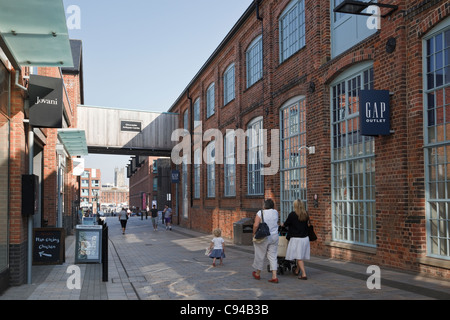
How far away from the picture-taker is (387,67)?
1023cm

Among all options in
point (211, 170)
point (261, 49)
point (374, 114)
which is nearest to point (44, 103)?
point (374, 114)

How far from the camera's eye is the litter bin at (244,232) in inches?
659

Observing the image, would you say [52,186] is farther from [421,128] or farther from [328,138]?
[421,128]

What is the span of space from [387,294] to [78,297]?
518cm

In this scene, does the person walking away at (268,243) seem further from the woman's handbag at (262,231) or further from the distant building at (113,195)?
the distant building at (113,195)

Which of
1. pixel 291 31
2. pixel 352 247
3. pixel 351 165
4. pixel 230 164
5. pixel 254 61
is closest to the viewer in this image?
pixel 352 247

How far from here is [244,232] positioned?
16797mm

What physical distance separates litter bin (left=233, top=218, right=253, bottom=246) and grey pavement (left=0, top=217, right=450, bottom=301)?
4.45m

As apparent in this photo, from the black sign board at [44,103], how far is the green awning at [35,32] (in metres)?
0.45

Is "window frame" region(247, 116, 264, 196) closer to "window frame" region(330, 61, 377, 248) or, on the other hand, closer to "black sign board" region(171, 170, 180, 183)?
"window frame" region(330, 61, 377, 248)

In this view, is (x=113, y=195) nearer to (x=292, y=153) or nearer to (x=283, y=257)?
(x=292, y=153)

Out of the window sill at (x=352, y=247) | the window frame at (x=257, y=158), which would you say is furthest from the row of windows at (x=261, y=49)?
the window sill at (x=352, y=247)

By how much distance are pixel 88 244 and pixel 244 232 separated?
6.45 meters
